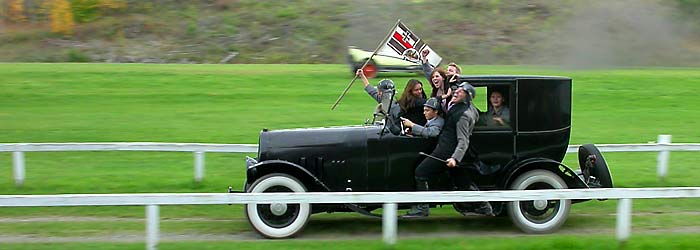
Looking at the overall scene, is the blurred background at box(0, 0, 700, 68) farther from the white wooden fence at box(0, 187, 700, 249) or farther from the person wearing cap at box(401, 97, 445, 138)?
the white wooden fence at box(0, 187, 700, 249)

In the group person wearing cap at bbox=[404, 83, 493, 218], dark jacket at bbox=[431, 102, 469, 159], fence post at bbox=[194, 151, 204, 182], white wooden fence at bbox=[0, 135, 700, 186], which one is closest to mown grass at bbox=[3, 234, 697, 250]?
person wearing cap at bbox=[404, 83, 493, 218]

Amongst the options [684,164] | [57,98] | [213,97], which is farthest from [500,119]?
[57,98]

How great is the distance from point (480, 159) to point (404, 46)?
1773 mm

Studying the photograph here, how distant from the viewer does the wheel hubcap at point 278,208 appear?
27.8 feet

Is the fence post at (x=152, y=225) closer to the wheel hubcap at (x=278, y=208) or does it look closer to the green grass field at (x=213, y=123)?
the green grass field at (x=213, y=123)

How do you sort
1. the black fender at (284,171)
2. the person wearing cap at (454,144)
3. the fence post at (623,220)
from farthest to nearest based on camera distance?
the black fender at (284,171) < the person wearing cap at (454,144) < the fence post at (623,220)

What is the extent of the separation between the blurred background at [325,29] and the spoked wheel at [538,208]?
25.5 metres

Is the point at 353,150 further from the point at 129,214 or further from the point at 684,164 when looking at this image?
the point at 684,164

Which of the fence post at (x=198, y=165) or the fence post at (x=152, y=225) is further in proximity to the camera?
the fence post at (x=198, y=165)

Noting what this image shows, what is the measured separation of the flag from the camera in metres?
9.73

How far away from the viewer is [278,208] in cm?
850

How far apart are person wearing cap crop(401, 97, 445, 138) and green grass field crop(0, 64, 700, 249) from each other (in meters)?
1.16

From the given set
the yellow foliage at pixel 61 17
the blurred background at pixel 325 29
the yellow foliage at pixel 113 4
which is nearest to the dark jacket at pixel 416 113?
the blurred background at pixel 325 29

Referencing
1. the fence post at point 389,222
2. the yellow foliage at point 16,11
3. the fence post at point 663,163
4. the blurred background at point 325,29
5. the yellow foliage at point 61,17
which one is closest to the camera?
the fence post at point 389,222
